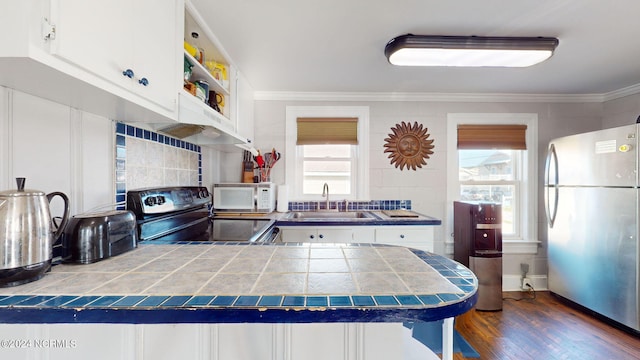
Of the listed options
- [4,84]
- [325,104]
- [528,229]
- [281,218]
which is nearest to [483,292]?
[528,229]

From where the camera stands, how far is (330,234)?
7.27 ft

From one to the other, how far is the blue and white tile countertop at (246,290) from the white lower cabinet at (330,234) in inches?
48.7

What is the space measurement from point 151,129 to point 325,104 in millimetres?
1734

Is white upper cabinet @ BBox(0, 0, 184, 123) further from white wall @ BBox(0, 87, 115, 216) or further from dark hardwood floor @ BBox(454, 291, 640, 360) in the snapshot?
dark hardwood floor @ BBox(454, 291, 640, 360)

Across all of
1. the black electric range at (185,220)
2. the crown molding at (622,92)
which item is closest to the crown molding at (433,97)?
the crown molding at (622,92)

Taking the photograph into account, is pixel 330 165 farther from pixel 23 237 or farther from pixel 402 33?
Result: pixel 23 237

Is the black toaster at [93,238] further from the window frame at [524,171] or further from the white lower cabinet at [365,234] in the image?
the window frame at [524,171]

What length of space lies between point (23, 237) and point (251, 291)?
2.14 feet

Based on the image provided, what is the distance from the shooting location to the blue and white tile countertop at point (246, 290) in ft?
1.91

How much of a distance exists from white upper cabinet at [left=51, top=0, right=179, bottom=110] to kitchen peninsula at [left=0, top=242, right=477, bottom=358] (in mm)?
607

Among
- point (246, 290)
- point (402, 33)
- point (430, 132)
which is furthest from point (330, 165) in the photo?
point (246, 290)

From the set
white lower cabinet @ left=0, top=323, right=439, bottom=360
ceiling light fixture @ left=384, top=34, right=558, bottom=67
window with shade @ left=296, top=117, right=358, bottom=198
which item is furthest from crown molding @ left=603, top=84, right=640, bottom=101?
white lower cabinet @ left=0, top=323, right=439, bottom=360

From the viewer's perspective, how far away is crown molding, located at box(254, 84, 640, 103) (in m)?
2.77

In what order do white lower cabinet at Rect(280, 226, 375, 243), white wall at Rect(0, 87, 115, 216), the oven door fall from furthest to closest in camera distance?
white lower cabinet at Rect(280, 226, 375, 243) < the oven door < white wall at Rect(0, 87, 115, 216)
